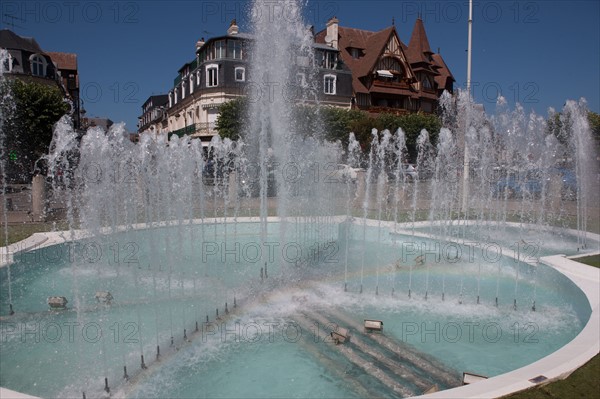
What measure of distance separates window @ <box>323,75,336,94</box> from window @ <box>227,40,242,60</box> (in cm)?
898

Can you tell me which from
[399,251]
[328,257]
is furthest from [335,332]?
[399,251]

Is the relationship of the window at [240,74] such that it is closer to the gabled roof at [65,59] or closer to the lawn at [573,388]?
the gabled roof at [65,59]

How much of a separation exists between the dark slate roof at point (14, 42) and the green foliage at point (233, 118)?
19.4 metres

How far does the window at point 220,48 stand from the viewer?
42172mm

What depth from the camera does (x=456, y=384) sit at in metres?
5.41

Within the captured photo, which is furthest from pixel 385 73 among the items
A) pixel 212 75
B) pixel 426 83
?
pixel 212 75

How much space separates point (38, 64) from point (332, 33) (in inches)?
1135

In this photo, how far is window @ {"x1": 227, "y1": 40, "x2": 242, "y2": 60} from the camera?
4225 centimetres

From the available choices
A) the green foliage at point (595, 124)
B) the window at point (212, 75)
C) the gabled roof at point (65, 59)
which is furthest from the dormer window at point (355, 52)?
the gabled roof at point (65, 59)

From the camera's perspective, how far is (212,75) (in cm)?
4312

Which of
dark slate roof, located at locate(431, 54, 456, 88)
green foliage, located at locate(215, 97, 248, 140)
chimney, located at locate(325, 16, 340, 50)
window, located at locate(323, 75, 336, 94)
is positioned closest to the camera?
green foliage, located at locate(215, 97, 248, 140)

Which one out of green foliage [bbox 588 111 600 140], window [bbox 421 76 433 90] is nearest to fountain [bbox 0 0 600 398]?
green foliage [bbox 588 111 600 140]

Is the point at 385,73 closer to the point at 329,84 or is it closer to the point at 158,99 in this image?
the point at 329,84

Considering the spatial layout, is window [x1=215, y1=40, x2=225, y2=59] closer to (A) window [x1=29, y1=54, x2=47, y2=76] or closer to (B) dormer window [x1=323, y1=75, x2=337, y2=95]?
(B) dormer window [x1=323, y1=75, x2=337, y2=95]
